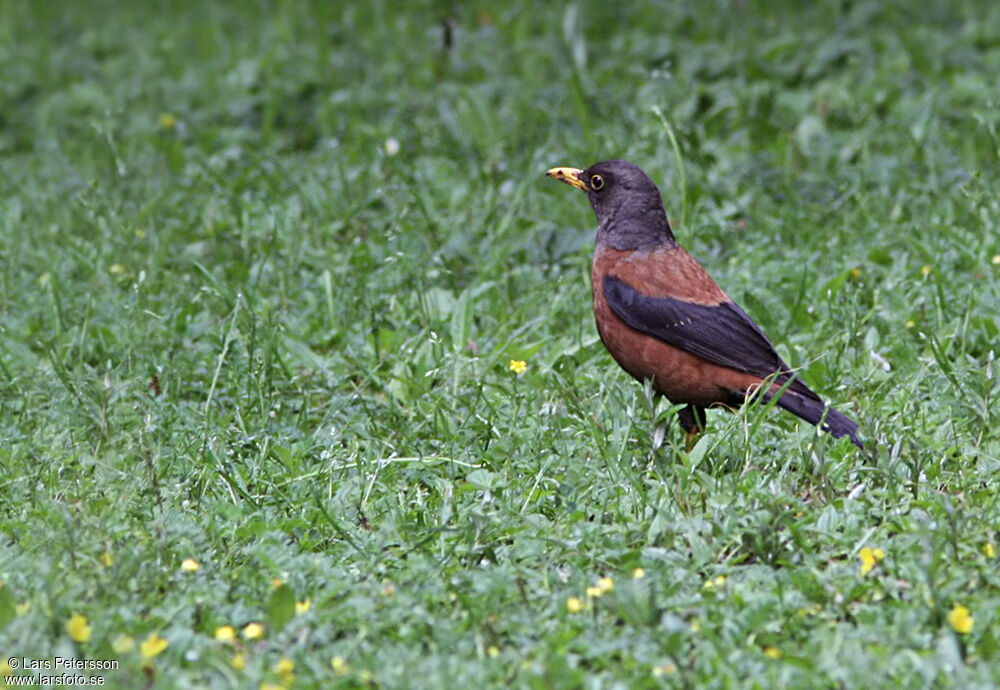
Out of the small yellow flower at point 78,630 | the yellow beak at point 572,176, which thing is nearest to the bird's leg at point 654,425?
the yellow beak at point 572,176

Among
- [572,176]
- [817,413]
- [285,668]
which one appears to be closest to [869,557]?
[817,413]

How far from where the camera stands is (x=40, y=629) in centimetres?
383

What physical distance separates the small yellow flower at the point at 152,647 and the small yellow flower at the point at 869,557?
2041 mm

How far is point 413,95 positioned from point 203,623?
5955 mm

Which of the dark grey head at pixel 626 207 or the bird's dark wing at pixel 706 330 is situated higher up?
the dark grey head at pixel 626 207

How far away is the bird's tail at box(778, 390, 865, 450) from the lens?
4.98 metres

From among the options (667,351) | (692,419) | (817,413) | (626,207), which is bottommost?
Result: (692,419)

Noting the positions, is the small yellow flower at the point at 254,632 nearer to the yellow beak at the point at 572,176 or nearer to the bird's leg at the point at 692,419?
the bird's leg at the point at 692,419

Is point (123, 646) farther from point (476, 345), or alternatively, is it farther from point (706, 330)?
point (476, 345)

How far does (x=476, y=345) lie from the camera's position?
20.5ft

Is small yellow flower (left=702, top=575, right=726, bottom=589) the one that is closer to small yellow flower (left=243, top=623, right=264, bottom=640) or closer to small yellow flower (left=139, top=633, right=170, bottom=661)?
small yellow flower (left=243, top=623, right=264, bottom=640)

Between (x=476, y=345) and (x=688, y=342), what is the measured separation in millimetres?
1223

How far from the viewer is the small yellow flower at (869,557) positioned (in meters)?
4.12

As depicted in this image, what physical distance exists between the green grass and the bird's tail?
0.08 meters
